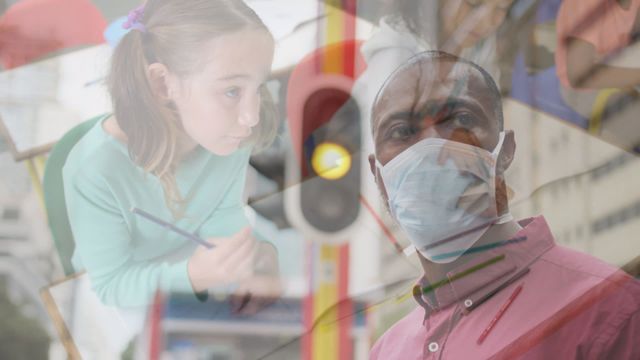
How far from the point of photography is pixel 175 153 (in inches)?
71.9

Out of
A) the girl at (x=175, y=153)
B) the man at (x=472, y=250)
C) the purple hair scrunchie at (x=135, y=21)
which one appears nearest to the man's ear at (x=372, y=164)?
the man at (x=472, y=250)

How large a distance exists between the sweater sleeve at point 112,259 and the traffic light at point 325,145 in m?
0.33

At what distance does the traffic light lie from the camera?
1.79m

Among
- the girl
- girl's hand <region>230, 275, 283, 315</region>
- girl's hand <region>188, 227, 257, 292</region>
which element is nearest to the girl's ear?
the girl

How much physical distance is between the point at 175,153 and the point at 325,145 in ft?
1.18

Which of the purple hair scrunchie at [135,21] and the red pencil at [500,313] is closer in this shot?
the red pencil at [500,313]

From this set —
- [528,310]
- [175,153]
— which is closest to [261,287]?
[175,153]

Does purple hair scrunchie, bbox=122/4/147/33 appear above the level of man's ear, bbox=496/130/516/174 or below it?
above

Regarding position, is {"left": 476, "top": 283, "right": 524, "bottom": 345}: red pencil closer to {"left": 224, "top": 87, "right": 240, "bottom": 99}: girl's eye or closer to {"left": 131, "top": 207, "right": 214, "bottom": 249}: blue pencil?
{"left": 131, "top": 207, "right": 214, "bottom": 249}: blue pencil

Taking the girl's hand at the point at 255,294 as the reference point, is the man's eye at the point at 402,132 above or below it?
above

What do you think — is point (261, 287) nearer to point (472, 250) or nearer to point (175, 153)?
point (175, 153)

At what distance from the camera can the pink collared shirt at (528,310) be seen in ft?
5.50

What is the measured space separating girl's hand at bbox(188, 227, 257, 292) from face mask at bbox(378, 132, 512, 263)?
0.35 m

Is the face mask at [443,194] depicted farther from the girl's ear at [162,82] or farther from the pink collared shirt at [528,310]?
the girl's ear at [162,82]
